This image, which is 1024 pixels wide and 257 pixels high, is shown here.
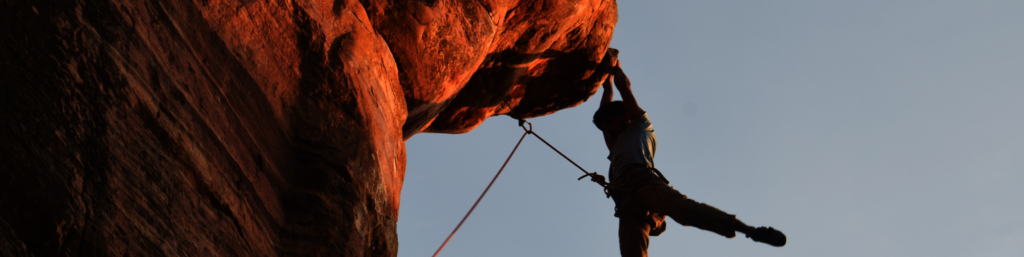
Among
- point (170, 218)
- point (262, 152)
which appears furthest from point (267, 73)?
point (170, 218)

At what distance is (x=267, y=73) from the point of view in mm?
4305

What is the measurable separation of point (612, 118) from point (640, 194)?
1139 mm

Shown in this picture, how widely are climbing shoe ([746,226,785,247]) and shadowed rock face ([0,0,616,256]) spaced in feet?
8.13

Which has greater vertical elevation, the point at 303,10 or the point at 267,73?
the point at 303,10

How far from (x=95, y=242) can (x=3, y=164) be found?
43cm

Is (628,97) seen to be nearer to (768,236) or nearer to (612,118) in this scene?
(612,118)

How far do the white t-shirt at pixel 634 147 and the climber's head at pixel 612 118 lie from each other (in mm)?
156

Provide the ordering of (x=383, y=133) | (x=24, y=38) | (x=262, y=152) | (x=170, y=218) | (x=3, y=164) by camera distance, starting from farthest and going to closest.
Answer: (x=383, y=133) < (x=262, y=152) < (x=170, y=218) < (x=24, y=38) < (x=3, y=164)

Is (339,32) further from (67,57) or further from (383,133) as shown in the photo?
(67,57)

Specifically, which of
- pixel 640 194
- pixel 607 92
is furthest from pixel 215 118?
pixel 607 92

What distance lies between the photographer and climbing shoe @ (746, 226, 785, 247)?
5.30m

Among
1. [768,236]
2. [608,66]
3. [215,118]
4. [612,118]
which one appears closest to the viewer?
[215,118]

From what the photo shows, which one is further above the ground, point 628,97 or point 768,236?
point 628,97

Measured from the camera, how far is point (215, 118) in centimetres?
380
